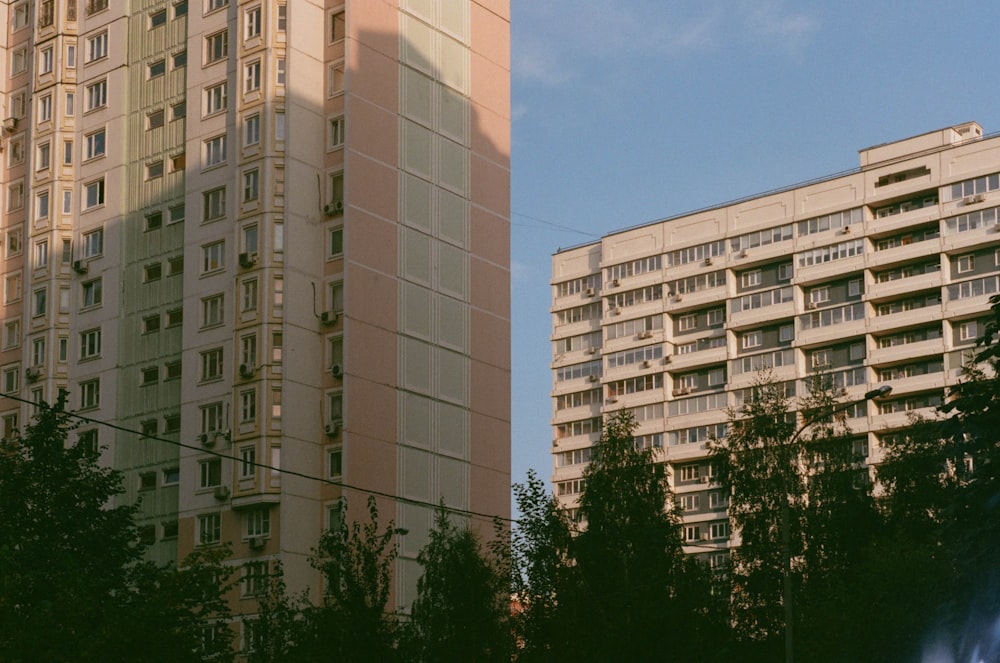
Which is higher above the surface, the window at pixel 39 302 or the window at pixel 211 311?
the window at pixel 39 302

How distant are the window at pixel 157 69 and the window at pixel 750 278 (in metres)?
60.2

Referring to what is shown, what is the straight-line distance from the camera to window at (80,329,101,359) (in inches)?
2916

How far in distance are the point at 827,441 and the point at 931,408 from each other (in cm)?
5111

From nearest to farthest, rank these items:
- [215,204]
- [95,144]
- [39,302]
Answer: [215,204]
[95,144]
[39,302]

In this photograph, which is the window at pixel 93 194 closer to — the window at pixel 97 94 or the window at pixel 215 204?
the window at pixel 97 94

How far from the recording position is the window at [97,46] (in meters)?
77.1

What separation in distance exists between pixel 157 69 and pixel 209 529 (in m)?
21.1

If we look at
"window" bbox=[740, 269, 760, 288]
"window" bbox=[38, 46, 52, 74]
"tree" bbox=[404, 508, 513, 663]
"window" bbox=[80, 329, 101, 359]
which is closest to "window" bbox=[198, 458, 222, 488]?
"window" bbox=[80, 329, 101, 359]

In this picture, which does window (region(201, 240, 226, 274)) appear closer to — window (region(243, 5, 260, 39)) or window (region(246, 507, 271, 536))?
window (region(243, 5, 260, 39))

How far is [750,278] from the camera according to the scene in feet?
408

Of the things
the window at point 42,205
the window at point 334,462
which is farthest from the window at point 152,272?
the window at point 334,462

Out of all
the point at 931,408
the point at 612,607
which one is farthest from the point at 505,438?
the point at 931,408

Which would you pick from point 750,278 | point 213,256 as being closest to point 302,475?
point 213,256

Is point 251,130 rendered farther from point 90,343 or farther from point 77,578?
point 77,578
